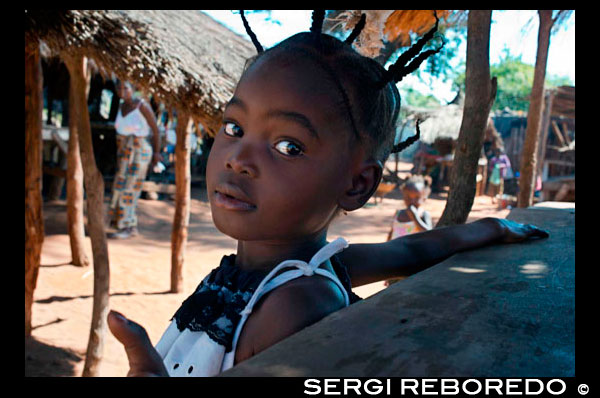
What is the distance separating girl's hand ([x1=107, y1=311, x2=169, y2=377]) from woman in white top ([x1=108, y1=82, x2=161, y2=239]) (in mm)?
8167

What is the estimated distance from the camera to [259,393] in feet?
1.95

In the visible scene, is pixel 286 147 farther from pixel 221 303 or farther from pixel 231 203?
pixel 221 303

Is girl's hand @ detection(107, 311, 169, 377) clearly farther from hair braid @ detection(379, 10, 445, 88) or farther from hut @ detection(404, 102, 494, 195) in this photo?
hut @ detection(404, 102, 494, 195)

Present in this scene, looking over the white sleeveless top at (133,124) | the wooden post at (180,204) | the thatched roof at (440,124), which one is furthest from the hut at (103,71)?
the thatched roof at (440,124)

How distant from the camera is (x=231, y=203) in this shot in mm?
1172

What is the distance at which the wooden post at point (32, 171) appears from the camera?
457cm

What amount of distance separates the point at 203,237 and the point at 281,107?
9136 millimetres

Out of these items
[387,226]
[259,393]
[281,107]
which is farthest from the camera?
[387,226]

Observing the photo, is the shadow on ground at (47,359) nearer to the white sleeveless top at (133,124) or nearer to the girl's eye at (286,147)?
the girl's eye at (286,147)

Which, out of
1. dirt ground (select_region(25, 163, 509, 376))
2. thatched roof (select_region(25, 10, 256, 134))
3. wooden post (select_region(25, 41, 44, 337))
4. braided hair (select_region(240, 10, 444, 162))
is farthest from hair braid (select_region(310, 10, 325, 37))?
wooden post (select_region(25, 41, 44, 337))

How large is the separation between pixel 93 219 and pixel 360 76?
13.6 feet

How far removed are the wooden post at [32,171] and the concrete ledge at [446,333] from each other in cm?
432
